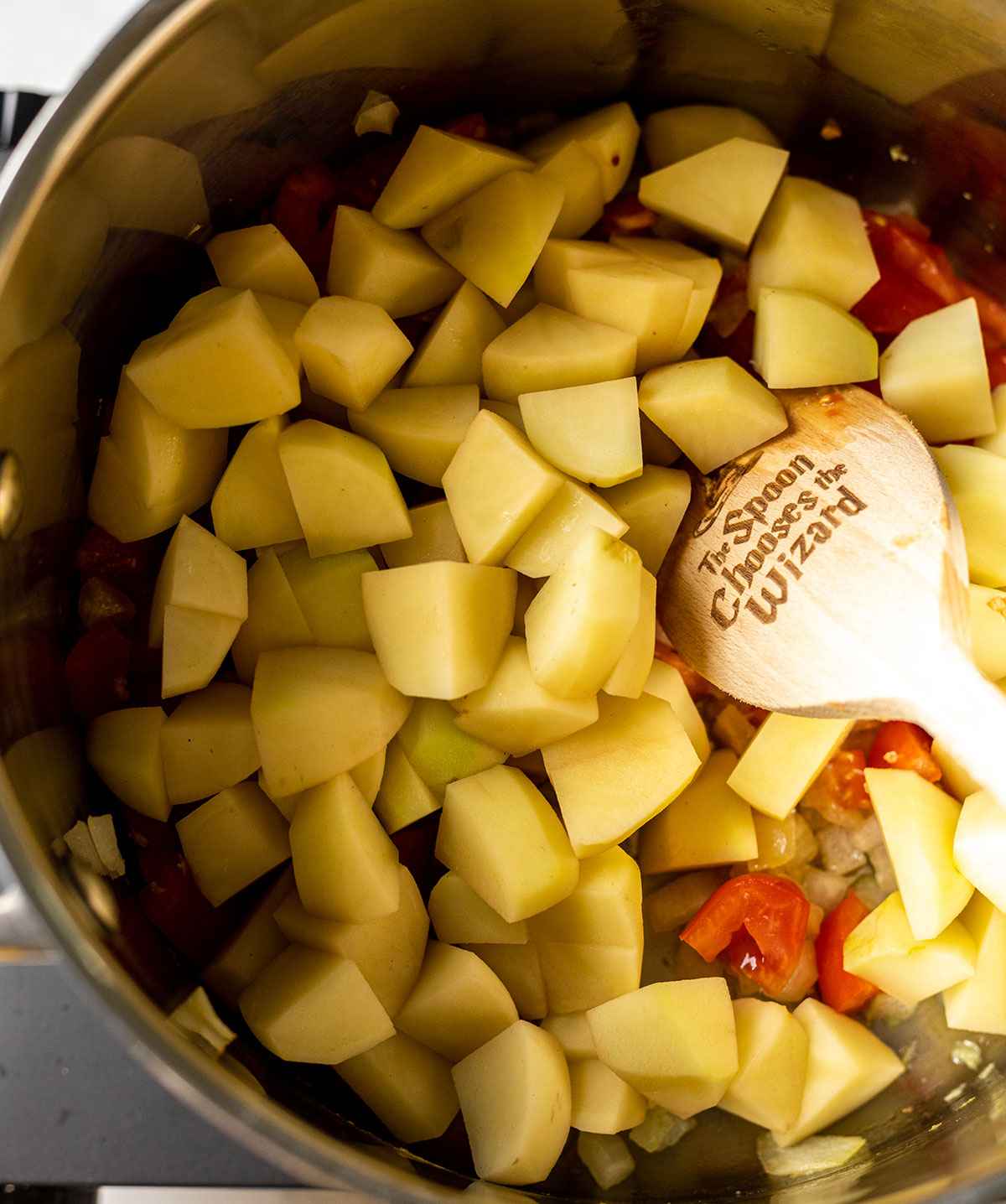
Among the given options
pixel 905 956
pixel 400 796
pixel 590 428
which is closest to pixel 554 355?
pixel 590 428

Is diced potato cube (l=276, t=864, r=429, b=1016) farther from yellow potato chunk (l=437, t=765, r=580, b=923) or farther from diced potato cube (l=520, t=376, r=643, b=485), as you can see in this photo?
diced potato cube (l=520, t=376, r=643, b=485)

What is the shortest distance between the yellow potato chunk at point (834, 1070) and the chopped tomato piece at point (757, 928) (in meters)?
0.08

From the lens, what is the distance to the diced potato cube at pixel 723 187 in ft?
5.79

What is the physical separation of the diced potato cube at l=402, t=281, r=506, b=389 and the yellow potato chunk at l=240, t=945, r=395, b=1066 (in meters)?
0.90

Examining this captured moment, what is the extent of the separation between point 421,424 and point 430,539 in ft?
0.58

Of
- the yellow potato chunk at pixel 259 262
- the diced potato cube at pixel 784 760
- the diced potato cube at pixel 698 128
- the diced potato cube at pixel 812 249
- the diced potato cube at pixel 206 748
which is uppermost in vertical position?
the diced potato cube at pixel 698 128

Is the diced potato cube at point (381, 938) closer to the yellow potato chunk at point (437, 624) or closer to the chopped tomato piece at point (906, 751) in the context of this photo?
the yellow potato chunk at point (437, 624)

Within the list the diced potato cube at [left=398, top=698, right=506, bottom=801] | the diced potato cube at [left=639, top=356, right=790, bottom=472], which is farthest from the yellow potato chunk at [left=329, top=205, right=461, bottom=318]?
the diced potato cube at [left=398, top=698, right=506, bottom=801]

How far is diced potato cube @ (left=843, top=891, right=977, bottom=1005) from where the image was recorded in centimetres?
166

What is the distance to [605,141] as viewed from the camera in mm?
1751

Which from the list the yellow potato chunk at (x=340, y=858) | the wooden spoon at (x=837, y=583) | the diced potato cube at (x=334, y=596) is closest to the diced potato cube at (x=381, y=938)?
the yellow potato chunk at (x=340, y=858)

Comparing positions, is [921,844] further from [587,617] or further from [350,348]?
[350,348]

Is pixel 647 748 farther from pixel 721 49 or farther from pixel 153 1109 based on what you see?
pixel 721 49

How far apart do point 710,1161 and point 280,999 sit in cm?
77
